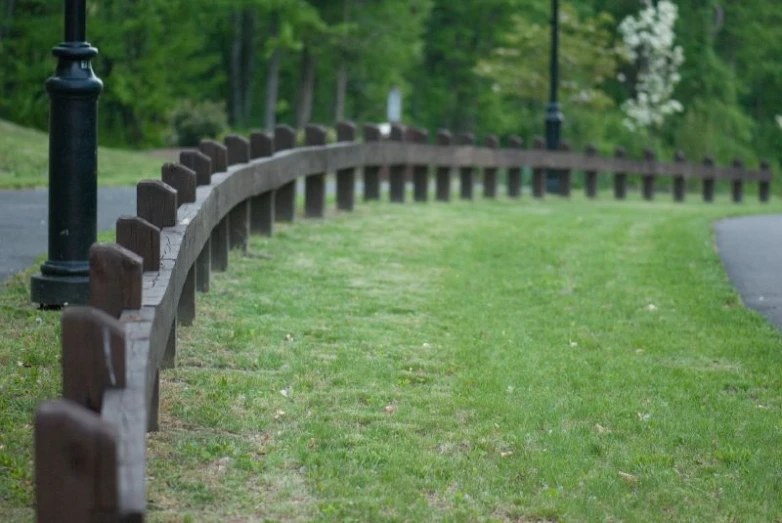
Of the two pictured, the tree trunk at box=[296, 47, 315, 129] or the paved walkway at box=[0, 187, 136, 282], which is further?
the tree trunk at box=[296, 47, 315, 129]

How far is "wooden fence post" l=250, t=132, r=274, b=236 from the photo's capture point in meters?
13.4

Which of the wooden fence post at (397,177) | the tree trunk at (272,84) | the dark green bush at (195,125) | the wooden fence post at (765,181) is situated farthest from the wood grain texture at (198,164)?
the tree trunk at (272,84)

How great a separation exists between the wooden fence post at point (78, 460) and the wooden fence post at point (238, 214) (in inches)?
330

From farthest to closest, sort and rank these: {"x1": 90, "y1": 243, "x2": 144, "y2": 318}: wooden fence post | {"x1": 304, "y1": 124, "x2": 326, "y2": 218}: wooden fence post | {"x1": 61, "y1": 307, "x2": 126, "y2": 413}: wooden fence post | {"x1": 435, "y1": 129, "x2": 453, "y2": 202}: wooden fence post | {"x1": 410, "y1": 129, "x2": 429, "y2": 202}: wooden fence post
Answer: {"x1": 435, "y1": 129, "x2": 453, "y2": 202}: wooden fence post
{"x1": 410, "y1": 129, "x2": 429, "y2": 202}: wooden fence post
{"x1": 304, "y1": 124, "x2": 326, "y2": 218}: wooden fence post
{"x1": 90, "y1": 243, "x2": 144, "y2": 318}: wooden fence post
{"x1": 61, "y1": 307, "x2": 126, "y2": 413}: wooden fence post

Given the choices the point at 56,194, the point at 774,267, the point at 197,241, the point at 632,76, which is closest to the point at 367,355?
the point at 197,241

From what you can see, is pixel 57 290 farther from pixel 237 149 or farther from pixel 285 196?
pixel 285 196

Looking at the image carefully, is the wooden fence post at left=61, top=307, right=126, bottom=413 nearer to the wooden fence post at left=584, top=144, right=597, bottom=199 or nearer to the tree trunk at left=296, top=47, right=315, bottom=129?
the wooden fence post at left=584, top=144, right=597, bottom=199

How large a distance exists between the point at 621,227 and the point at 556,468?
11.1 meters

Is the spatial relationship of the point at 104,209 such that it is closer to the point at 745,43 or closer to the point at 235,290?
the point at 235,290

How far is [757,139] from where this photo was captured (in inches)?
2532

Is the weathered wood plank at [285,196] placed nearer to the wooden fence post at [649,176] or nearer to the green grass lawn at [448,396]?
the green grass lawn at [448,396]

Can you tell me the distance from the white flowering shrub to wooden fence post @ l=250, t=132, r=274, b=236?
115ft

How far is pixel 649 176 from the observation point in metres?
28.6

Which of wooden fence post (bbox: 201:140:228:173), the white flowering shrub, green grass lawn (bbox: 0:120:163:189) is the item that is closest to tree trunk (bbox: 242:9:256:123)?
the white flowering shrub
